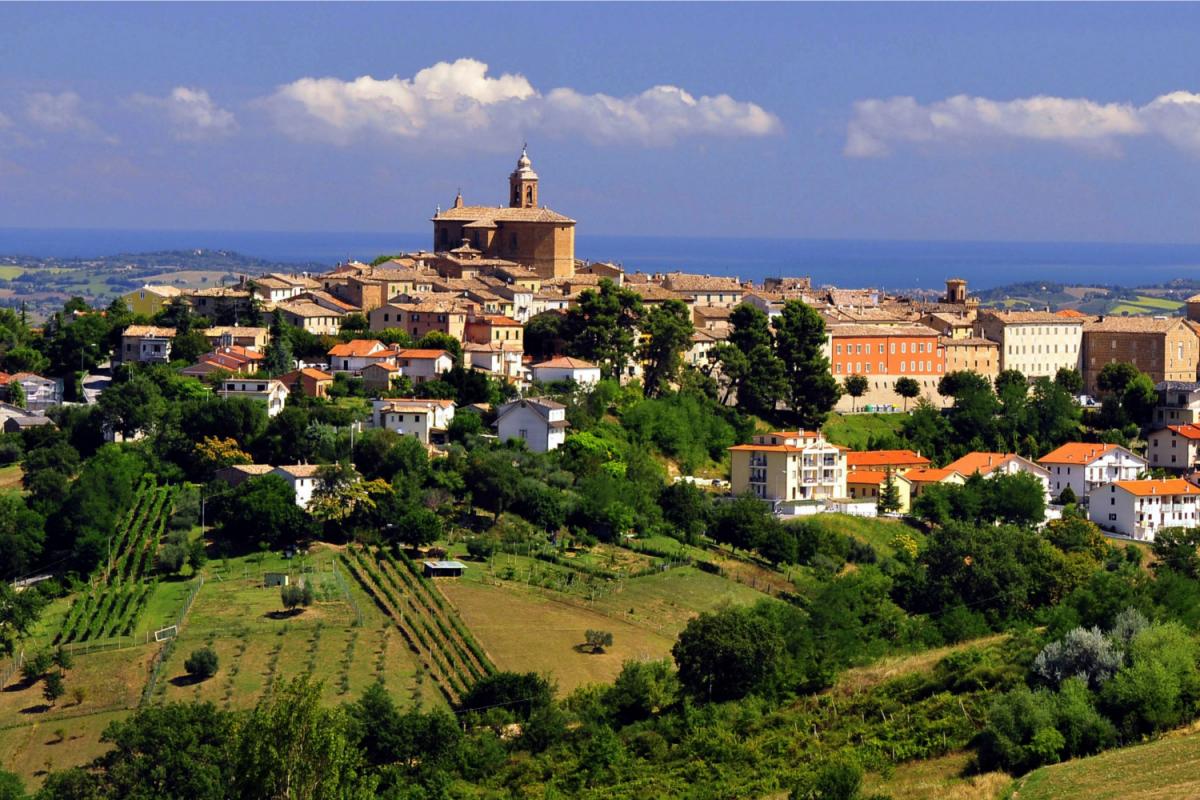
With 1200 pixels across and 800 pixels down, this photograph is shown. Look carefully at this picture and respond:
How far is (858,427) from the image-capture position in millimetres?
64375

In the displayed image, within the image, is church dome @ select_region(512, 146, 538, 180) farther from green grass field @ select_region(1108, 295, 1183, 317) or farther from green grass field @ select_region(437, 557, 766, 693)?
green grass field @ select_region(1108, 295, 1183, 317)

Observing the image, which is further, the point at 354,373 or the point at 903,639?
the point at 354,373

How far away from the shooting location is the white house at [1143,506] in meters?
58.5

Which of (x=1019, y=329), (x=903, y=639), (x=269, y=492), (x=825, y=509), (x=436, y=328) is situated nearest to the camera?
(x=903, y=639)

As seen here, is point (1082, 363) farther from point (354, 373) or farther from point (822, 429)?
point (354, 373)

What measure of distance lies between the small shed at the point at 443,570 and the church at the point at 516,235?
1062 inches

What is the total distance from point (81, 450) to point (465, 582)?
1187 cm

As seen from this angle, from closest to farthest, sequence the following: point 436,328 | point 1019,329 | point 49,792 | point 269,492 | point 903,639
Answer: point 49,792 → point 903,639 → point 269,492 → point 436,328 → point 1019,329

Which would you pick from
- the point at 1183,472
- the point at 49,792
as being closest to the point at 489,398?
the point at 1183,472

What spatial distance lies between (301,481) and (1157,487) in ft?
78.1

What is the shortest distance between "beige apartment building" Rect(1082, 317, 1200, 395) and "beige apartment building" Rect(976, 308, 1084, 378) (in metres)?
0.55

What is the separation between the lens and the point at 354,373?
57.8 m

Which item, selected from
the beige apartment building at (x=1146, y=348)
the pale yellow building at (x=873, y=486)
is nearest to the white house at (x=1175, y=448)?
the beige apartment building at (x=1146, y=348)

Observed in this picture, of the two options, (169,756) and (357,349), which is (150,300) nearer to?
(357,349)
